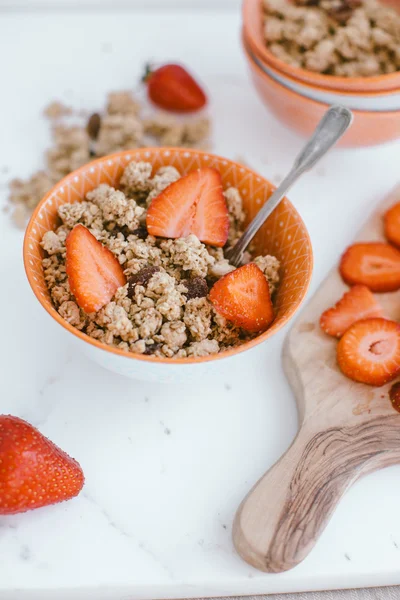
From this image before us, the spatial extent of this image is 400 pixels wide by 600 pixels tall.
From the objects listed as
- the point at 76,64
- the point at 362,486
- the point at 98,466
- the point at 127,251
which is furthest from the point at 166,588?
the point at 76,64

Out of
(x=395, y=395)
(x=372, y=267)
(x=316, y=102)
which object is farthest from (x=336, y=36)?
(x=395, y=395)

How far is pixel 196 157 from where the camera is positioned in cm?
97

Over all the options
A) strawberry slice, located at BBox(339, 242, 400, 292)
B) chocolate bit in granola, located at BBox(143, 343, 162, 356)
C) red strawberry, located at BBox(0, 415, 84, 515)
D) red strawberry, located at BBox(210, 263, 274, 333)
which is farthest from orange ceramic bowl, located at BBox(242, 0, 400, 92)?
red strawberry, located at BBox(0, 415, 84, 515)

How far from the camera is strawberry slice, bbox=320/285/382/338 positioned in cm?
93

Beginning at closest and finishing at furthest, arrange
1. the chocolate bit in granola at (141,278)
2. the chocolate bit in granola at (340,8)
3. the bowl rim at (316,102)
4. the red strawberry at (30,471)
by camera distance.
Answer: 1. the red strawberry at (30,471)
2. the chocolate bit in granola at (141,278)
3. the bowl rim at (316,102)
4. the chocolate bit in granola at (340,8)

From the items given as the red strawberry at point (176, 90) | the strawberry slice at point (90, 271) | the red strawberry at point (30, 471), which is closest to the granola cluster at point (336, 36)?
the red strawberry at point (176, 90)

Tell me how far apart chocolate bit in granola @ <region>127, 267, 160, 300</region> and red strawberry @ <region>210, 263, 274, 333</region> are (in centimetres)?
8

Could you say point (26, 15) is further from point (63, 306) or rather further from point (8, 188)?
point (63, 306)

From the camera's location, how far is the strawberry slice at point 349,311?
93 cm

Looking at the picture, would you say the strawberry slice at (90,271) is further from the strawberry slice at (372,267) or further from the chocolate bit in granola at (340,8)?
the chocolate bit in granola at (340,8)

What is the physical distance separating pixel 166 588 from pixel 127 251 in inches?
16.7

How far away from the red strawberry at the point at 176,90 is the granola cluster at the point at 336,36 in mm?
171

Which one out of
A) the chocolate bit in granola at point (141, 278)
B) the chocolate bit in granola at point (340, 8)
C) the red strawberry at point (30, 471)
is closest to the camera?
the red strawberry at point (30, 471)

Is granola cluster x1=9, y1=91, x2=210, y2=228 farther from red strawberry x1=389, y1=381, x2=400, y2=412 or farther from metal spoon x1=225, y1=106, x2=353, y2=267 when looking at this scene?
red strawberry x1=389, y1=381, x2=400, y2=412
